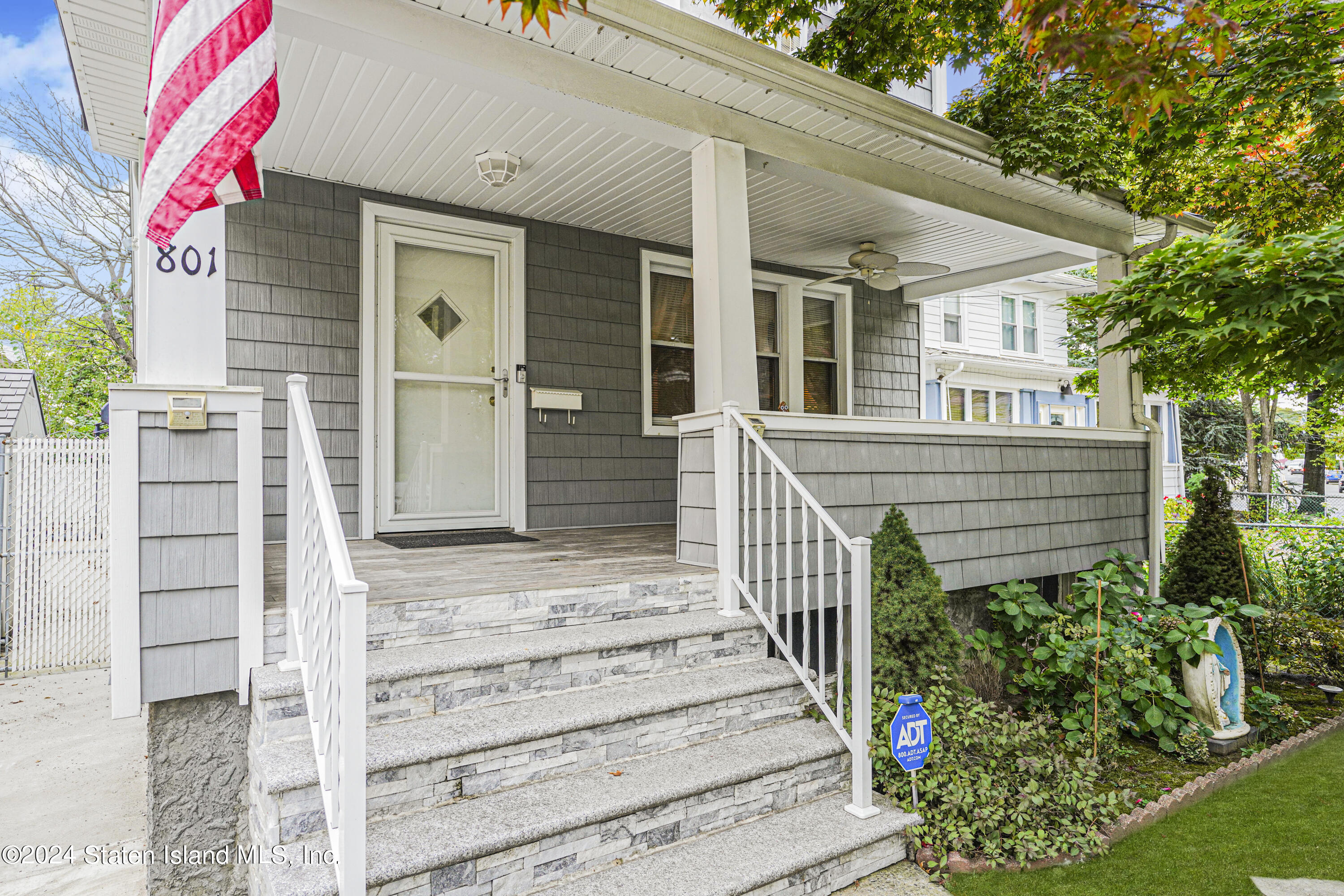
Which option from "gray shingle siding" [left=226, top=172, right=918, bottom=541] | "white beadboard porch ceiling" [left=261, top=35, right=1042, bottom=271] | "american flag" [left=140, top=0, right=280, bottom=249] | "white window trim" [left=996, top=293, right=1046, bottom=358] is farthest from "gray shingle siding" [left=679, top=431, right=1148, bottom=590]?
"white window trim" [left=996, top=293, right=1046, bottom=358]

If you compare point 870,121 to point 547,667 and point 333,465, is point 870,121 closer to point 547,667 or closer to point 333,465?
point 547,667

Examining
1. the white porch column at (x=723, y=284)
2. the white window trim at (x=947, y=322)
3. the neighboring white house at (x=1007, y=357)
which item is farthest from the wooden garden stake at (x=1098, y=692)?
the white window trim at (x=947, y=322)

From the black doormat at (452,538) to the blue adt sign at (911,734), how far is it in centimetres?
248

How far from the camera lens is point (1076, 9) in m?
1.96

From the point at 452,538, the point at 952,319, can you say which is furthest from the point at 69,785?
the point at 952,319

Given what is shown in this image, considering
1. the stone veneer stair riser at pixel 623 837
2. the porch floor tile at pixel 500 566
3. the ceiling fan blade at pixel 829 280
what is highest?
the ceiling fan blade at pixel 829 280

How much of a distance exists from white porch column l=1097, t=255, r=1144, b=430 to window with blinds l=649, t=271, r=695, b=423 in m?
3.01

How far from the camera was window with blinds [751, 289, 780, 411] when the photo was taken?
20.7 ft

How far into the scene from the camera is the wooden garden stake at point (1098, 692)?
137 inches

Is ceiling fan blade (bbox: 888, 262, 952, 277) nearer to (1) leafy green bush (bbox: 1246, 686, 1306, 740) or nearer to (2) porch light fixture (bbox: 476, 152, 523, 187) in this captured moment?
(2) porch light fixture (bbox: 476, 152, 523, 187)

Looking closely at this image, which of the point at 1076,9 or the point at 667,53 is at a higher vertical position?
the point at 667,53

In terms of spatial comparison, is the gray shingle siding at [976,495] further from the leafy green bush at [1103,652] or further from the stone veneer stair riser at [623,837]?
the stone veneer stair riser at [623,837]

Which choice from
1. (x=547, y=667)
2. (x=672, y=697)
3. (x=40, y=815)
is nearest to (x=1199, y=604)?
(x=672, y=697)

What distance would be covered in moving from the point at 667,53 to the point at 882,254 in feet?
10.0
